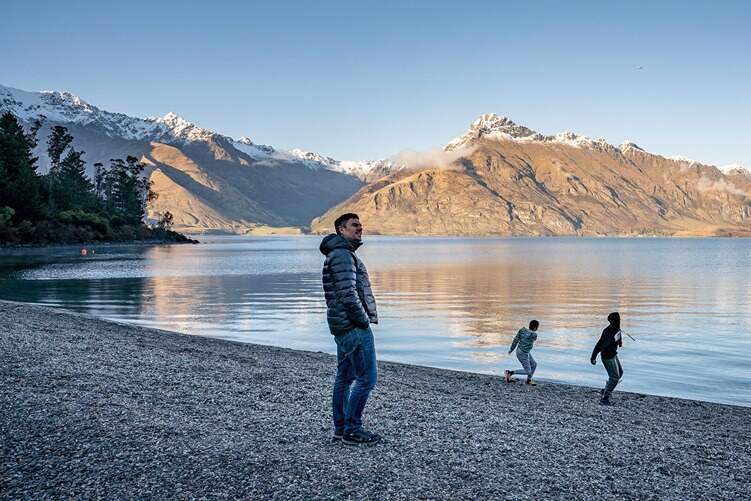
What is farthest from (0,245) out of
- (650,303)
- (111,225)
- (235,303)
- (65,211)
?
(650,303)

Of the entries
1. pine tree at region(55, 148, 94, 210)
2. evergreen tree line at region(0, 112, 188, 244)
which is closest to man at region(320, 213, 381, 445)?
evergreen tree line at region(0, 112, 188, 244)

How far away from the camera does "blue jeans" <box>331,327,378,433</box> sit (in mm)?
10656

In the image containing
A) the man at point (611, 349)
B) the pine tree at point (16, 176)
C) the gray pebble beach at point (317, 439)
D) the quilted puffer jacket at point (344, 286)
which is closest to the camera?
the gray pebble beach at point (317, 439)

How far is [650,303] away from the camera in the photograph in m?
53.6

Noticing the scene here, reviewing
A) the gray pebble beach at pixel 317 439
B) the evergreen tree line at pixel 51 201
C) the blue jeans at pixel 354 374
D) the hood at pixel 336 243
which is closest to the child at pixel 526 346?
the gray pebble beach at pixel 317 439

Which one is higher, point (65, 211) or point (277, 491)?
point (65, 211)

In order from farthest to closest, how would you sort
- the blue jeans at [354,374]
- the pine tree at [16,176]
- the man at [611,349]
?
the pine tree at [16,176]
the man at [611,349]
the blue jeans at [354,374]

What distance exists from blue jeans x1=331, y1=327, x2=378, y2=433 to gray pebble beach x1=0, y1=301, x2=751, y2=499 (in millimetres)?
525

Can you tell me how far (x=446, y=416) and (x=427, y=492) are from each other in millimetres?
4861

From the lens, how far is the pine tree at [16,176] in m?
122

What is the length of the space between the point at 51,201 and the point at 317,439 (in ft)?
512

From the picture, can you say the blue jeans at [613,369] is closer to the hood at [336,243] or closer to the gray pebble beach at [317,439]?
the gray pebble beach at [317,439]

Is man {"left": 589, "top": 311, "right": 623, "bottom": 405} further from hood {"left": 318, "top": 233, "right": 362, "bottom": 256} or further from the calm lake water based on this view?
hood {"left": 318, "top": 233, "right": 362, "bottom": 256}

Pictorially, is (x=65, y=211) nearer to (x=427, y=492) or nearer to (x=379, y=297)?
(x=379, y=297)
